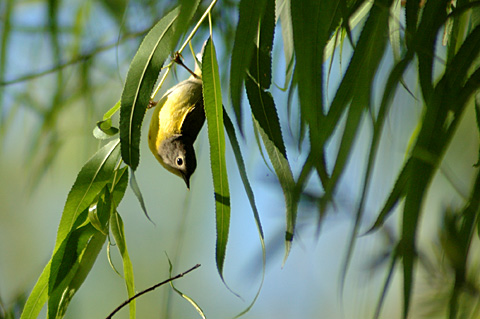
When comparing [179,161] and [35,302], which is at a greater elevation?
[179,161]

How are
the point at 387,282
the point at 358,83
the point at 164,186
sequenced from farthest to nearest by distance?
the point at 164,186
the point at 358,83
the point at 387,282

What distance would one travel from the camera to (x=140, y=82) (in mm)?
519

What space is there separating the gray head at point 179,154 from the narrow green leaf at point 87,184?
68 mm

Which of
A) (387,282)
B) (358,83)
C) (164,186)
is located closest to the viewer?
(387,282)

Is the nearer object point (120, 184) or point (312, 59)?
point (312, 59)

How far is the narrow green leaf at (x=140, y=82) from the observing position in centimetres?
50

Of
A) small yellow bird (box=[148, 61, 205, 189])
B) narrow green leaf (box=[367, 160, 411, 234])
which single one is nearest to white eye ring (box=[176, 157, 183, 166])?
small yellow bird (box=[148, 61, 205, 189])

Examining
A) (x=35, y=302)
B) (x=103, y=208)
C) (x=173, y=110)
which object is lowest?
(x=35, y=302)

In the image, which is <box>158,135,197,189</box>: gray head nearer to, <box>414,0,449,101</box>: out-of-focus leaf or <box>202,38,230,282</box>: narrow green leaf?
<box>202,38,230,282</box>: narrow green leaf

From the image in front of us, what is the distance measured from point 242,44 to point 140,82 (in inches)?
4.1

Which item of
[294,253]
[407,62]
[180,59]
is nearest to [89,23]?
[180,59]

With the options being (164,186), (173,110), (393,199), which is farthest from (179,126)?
(164,186)

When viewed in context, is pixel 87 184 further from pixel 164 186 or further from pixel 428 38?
pixel 164 186

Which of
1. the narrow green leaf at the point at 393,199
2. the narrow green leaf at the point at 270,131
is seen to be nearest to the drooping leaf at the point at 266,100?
the narrow green leaf at the point at 270,131
